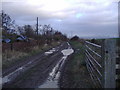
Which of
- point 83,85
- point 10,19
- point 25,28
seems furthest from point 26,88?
point 25,28

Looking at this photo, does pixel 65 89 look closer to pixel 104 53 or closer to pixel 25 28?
pixel 104 53

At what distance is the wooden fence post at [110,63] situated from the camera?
504 cm

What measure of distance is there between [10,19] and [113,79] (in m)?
31.9

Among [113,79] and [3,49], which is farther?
[3,49]

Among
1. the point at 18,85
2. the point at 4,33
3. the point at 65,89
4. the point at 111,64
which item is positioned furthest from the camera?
the point at 4,33

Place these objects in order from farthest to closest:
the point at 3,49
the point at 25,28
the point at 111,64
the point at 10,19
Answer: the point at 25,28 → the point at 10,19 → the point at 3,49 → the point at 111,64

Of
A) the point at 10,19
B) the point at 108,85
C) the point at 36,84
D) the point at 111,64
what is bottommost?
the point at 36,84

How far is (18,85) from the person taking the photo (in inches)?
305

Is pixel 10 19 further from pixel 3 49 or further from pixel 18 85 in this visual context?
pixel 18 85

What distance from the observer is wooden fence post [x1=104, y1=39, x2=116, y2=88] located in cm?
504

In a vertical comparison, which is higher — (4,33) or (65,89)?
(4,33)

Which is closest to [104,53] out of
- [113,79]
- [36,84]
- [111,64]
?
[111,64]

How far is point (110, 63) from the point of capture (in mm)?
5059

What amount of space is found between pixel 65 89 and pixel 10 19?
29821 mm
